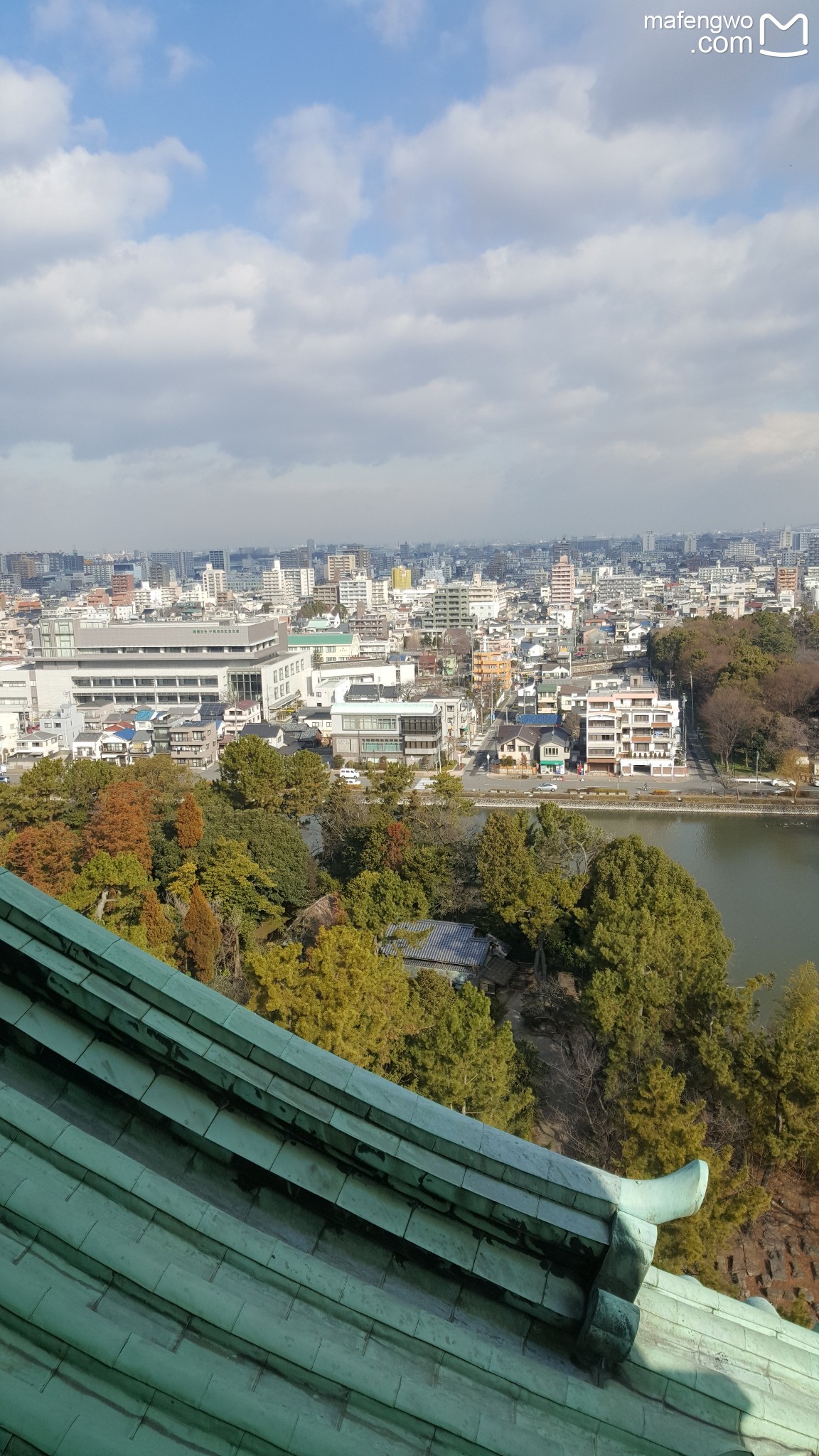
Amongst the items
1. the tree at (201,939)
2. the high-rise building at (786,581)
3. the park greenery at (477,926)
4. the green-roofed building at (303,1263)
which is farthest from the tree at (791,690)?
the high-rise building at (786,581)

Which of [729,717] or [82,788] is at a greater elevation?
[82,788]

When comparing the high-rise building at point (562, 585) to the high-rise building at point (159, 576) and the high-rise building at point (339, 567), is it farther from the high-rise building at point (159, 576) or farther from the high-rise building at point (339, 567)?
the high-rise building at point (159, 576)

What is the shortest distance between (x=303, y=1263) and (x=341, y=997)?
4489 mm

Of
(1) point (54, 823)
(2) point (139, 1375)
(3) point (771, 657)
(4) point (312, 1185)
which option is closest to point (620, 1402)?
(4) point (312, 1185)

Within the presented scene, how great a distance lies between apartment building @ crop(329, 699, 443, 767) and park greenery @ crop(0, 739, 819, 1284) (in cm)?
440

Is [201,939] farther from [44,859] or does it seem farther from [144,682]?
[144,682]

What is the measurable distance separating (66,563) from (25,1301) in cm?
10098

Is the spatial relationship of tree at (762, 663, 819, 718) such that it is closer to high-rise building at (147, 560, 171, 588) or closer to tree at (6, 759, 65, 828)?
tree at (6, 759, 65, 828)

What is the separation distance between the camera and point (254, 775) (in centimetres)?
1215

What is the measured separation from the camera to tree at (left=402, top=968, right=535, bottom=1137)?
5086mm

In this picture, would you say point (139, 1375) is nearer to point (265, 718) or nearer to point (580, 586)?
point (265, 718)

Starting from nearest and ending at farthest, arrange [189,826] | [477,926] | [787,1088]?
[787,1088], [477,926], [189,826]

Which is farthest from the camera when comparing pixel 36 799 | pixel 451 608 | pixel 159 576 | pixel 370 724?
pixel 159 576

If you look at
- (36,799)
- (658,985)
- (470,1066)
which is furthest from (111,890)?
(658,985)
